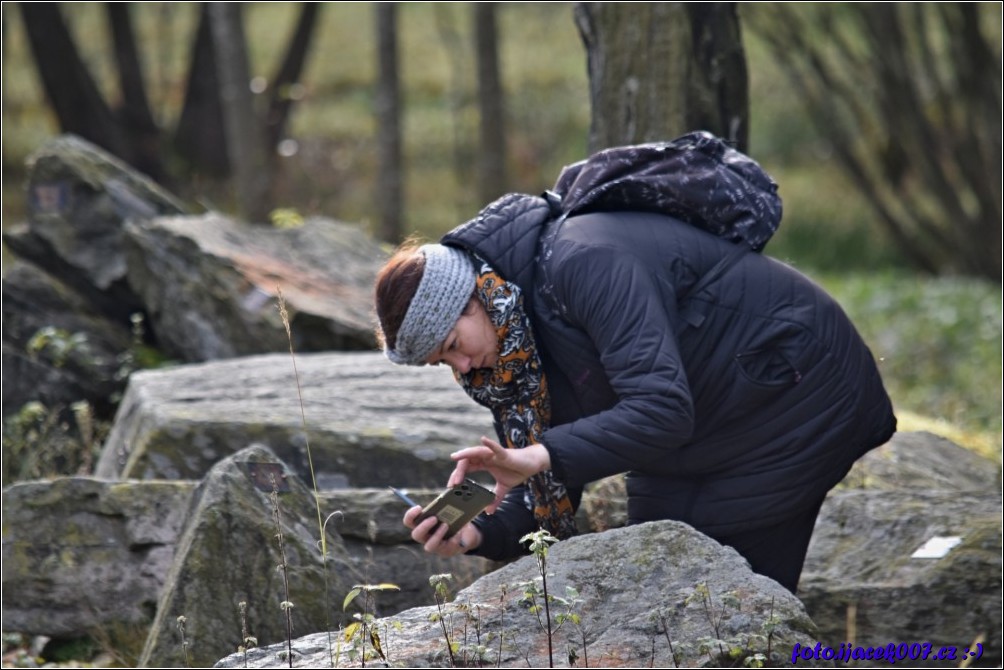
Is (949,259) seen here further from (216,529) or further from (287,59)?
(216,529)

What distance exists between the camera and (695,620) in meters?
3.14

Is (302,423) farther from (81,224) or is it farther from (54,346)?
A: (81,224)

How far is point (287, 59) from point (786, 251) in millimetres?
6872

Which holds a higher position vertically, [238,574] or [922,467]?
[238,574]

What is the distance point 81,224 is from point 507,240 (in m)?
4.71

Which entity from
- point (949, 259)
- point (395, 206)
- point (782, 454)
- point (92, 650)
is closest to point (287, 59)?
point (395, 206)

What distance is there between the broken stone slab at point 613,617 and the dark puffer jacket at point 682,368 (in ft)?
0.74

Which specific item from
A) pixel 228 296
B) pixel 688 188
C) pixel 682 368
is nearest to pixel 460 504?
pixel 682 368

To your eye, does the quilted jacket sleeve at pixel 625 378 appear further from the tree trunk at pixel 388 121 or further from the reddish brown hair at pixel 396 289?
the tree trunk at pixel 388 121

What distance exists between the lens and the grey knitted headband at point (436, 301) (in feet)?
11.4

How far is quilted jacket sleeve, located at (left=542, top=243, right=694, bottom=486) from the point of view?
3332mm

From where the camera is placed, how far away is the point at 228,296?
6961 mm

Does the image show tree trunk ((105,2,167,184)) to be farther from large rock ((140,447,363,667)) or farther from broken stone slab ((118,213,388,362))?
large rock ((140,447,363,667))

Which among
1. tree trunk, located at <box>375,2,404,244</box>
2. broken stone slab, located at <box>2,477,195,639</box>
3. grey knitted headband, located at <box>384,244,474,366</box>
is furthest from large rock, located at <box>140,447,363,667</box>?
tree trunk, located at <box>375,2,404,244</box>
